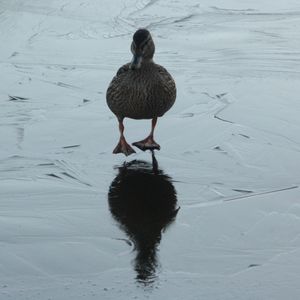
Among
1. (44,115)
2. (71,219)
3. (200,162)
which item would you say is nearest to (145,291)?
(71,219)

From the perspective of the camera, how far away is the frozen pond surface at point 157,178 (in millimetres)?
3504

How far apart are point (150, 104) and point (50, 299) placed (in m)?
2.54

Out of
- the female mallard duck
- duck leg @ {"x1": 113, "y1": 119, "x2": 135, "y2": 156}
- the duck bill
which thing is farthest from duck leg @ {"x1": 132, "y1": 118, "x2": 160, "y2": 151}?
the duck bill

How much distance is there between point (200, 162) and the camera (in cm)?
518

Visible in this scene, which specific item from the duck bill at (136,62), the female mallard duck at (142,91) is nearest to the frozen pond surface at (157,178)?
the female mallard duck at (142,91)

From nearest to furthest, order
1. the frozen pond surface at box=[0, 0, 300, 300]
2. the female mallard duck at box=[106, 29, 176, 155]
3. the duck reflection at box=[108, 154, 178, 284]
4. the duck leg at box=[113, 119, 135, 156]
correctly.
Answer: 1. the frozen pond surface at box=[0, 0, 300, 300]
2. the duck reflection at box=[108, 154, 178, 284]
3. the duck leg at box=[113, 119, 135, 156]
4. the female mallard duck at box=[106, 29, 176, 155]

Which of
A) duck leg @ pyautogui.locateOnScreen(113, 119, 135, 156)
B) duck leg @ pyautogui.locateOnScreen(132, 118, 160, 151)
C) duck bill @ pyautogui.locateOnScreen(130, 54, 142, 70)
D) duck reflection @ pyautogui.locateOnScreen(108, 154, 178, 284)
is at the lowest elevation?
duck leg @ pyautogui.locateOnScreen(132, 118, 160, 151)

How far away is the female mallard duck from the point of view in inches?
216

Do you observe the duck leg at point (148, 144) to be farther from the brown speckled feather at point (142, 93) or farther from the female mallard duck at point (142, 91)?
the brown speckled feather at point (142, 93)

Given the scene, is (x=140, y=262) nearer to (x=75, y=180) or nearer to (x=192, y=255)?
(x=192, y=255)

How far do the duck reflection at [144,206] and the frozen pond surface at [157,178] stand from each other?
0.01 meters

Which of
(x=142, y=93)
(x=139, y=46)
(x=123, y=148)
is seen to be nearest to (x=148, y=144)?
(x=123, y=148)

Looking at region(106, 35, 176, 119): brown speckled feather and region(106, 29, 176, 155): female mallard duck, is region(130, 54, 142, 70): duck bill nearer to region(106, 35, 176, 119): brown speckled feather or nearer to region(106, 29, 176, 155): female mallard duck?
region(106, 29, 176, 155): female mallard duck

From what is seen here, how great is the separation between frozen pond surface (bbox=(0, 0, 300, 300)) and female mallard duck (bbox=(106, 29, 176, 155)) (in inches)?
8.7
